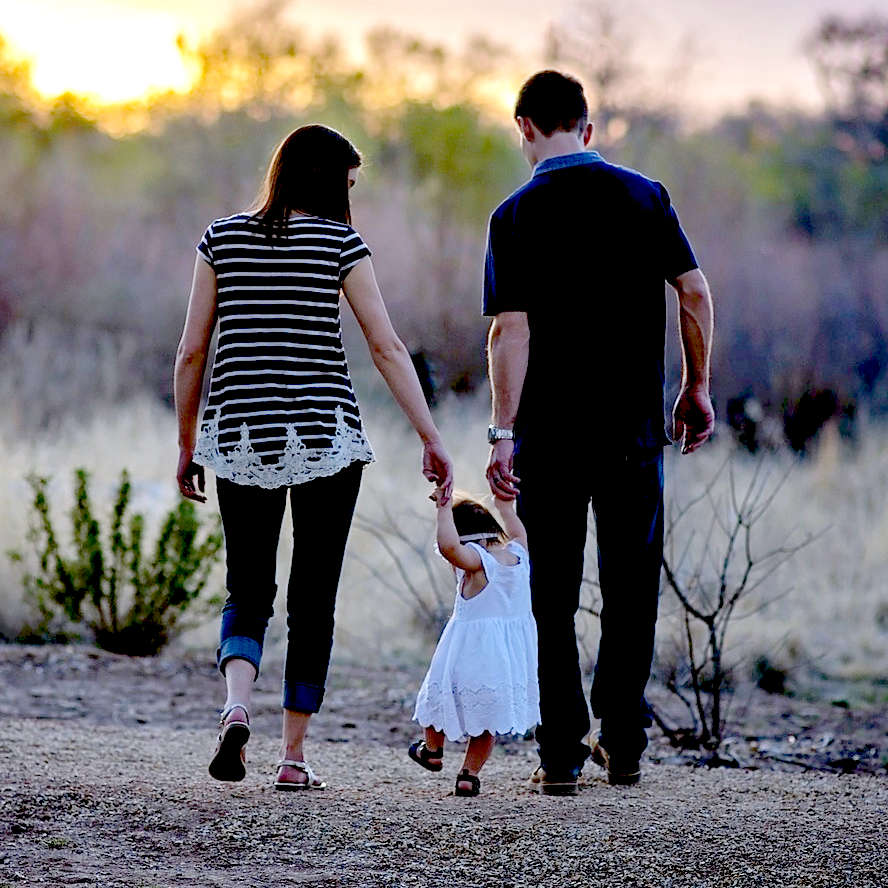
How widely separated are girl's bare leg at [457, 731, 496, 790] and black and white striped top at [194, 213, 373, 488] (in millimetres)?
887

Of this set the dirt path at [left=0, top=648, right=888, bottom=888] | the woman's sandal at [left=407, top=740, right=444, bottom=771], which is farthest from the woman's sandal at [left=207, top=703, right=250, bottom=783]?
the woman's sandal at [left=407, top=740, right=444, bottom=771]

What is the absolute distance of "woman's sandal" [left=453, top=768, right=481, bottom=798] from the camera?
4.15m

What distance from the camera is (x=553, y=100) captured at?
418 centimetres

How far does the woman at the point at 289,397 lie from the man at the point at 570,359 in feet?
1.09

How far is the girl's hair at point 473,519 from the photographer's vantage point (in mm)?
4152

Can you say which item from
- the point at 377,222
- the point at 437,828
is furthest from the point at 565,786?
the point at 377,222

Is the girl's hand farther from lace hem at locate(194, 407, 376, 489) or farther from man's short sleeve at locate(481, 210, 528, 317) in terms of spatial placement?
man's short sleeve at locate(481, 210, 528, 317)

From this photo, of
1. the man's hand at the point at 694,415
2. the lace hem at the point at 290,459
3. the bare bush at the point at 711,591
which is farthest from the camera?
the bare bush at the point at 711,591

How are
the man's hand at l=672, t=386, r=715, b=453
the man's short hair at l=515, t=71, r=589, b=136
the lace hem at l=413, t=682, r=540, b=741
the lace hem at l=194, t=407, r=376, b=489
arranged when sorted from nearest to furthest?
the lace hem at l=194, t=407, r=376, b=489 → the lace hem at l=413, t=682, r=540, b=741 → the man's short hair at l=515, t=71, r=589, b=136 → the man's hand at l=672, t=386, r=715, b=453

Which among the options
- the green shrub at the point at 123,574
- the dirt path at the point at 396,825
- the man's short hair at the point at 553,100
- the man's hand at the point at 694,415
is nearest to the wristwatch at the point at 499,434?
the man's hand at the point at 694,415

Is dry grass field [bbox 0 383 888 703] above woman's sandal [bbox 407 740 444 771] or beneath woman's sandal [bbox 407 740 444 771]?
above

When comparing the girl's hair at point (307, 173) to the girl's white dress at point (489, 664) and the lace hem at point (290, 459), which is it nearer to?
the lace hem at point (290, 459)

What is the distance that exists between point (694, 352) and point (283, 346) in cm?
121

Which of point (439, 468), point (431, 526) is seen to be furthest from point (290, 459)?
point (431, 526)
